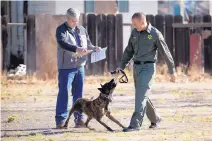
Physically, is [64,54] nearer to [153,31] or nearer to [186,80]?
[153,31]

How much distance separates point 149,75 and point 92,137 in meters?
1.44

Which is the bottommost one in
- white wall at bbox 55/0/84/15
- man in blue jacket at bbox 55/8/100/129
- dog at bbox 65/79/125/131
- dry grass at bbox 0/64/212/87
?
dry grass at bbox 0/64/212/87

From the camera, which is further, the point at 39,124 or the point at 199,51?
the point at 199,51

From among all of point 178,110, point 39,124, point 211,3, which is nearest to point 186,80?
point 178,110

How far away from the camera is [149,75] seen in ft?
35.1

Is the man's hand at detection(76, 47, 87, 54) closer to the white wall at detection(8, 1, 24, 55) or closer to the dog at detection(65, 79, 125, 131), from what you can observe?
the dog at detection(65, 79, 125, 131)

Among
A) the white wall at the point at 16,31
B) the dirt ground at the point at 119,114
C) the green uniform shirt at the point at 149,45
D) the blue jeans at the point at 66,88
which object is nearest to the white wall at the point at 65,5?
the white wall at the point at 16,31

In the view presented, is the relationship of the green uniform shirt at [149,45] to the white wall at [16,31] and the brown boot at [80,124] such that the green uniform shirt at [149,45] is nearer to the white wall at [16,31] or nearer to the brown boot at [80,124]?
the brown boot at [80,124]

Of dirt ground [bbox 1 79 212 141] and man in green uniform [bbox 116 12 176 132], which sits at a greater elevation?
man in green uniform [bbox 116 12 176 132]

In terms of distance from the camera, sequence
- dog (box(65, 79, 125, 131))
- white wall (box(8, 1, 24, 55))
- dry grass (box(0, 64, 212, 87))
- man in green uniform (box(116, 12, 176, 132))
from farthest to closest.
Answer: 1. white wall (box(8, 1, 24, 55))
2. dry grass (box(0, 64, 212, 87))
3. dog (box(65, 79, 125, 131))
4. man in green uniform (box(116, 12, 176, 132))

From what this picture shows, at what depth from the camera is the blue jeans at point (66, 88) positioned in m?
11.3

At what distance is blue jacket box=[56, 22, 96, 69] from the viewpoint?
1109cm

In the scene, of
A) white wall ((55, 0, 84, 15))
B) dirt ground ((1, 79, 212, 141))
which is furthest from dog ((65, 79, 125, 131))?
white wall ((55, 0, 84, 15))

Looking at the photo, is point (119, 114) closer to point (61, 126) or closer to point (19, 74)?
point (61, 126)
